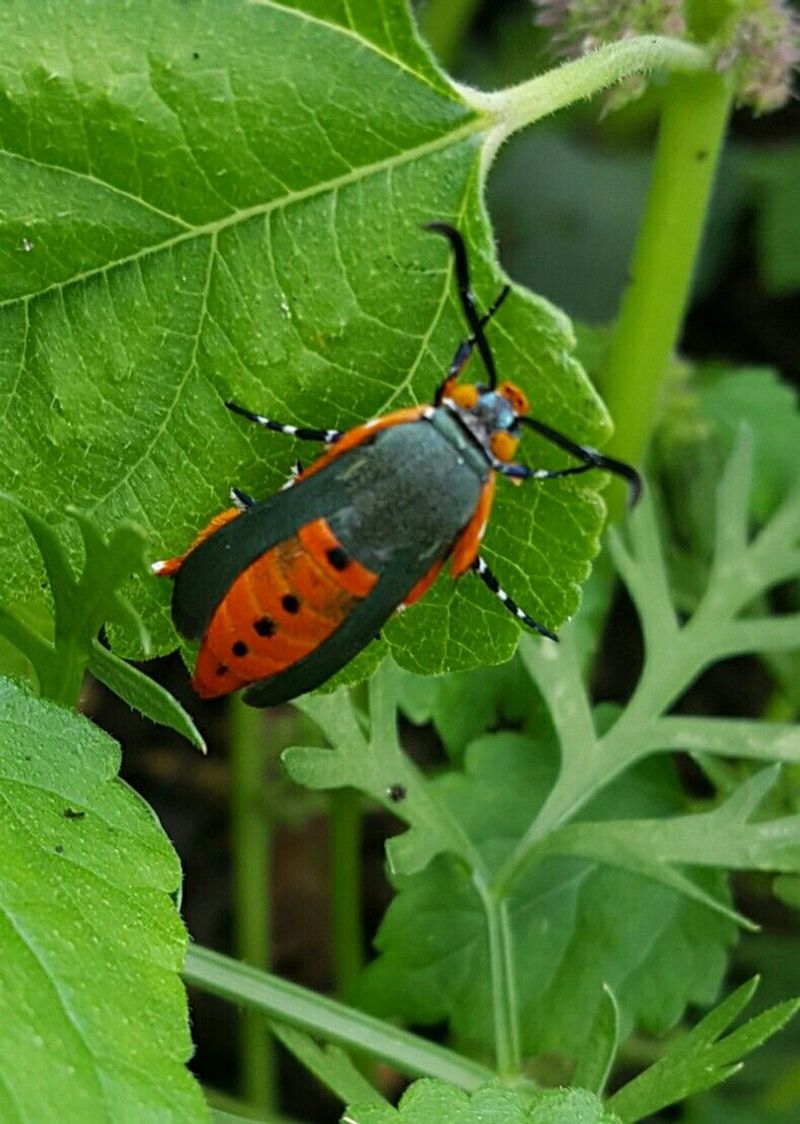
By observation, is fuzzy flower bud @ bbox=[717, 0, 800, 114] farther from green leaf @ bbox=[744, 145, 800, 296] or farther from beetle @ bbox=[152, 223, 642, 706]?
green leaf @ bbox=[744, 145, 800, 296]

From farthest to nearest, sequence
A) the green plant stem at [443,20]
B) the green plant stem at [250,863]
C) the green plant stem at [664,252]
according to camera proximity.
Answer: the green plant stem at [443,20] → the green plant stem at [250,863] → the green plant stem at [664,252]

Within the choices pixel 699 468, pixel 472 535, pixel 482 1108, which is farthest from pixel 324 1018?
pixel 699 468

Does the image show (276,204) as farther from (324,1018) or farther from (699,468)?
(699,468)

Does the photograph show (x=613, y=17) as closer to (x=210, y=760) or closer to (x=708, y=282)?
(x=210, y=760)

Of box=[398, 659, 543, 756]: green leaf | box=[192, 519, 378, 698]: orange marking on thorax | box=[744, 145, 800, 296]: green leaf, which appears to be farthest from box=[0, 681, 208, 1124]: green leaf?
box=[744, 145, 800, 296]: green leaf

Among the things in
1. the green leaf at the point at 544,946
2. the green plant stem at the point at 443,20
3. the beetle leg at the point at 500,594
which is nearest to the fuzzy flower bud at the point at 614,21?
the beetle leg at the point at 500,594

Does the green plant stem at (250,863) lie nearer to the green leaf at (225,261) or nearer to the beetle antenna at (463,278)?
the green leaf at (225,261)

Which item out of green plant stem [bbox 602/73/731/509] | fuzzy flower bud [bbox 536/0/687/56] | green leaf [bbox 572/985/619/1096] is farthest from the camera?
green plant stem [bbox 602/73/731/509]
